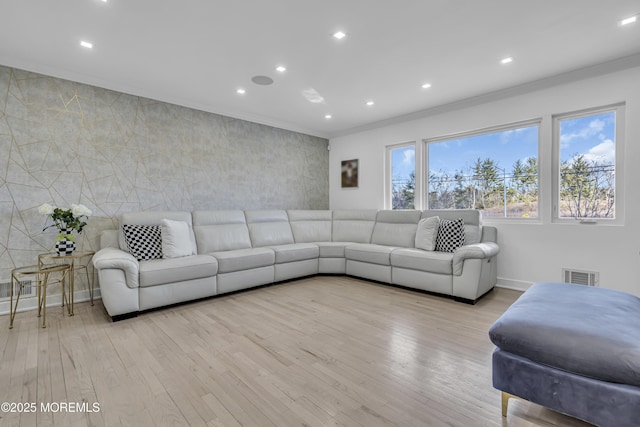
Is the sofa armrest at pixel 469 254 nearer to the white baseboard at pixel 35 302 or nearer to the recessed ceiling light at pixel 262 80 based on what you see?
the recessed ceiling light at pixel 262 80

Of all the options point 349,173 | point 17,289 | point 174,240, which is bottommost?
point 17,289

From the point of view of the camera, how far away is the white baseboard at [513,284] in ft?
12.4

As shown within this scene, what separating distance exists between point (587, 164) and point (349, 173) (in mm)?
3560

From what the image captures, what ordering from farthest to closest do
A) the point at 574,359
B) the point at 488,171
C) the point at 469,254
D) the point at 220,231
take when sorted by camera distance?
the point at 488,171 < the point at 220,231 < the point at 469,254 < the point at 574,359

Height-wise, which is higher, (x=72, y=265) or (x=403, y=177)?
(x=403, y=177)

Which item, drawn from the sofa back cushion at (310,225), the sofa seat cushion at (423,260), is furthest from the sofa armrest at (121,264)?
the sofa seat cushion at (423,260)

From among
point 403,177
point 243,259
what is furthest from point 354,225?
point 243,259

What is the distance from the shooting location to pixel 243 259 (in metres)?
3.73

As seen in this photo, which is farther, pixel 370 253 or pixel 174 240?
pixel 370 253

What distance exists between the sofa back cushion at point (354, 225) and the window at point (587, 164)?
2.55m

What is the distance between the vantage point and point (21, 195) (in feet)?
10.2

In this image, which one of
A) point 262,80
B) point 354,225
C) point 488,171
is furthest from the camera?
point 354,225

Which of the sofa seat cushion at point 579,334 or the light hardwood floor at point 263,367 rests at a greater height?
the sofa seat cushion at point 579,334

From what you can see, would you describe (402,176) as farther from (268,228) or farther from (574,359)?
(574,359)
